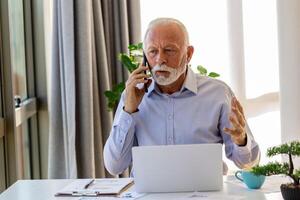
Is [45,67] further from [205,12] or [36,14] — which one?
[205,12]

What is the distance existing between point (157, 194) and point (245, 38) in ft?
8.11

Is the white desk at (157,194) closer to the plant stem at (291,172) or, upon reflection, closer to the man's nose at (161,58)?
the plant stem at (291,172)

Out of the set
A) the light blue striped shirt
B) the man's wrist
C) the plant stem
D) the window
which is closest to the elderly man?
the light blue striped shirt

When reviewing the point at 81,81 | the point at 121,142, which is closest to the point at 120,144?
the point at 121,142

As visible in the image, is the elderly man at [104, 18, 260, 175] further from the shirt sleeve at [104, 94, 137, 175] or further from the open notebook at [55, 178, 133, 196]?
the open notebook at [55, 178, 133, 196]

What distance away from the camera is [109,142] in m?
2.48

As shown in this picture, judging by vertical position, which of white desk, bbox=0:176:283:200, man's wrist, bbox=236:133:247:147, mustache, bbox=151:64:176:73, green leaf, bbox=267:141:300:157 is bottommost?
white desk, bbox=0:176:283:200

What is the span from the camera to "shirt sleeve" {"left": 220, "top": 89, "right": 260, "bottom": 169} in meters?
2.33

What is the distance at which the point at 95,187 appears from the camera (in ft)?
6.96

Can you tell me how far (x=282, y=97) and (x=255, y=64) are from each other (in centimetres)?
32

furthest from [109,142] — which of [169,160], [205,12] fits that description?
[205,12]

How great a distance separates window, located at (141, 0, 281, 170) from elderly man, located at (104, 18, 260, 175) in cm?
163

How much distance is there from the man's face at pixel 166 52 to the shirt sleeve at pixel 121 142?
0.22 metres

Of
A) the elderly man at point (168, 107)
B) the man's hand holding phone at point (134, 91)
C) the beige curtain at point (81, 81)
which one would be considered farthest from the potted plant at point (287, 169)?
the beige curtain at point (81, 81)
